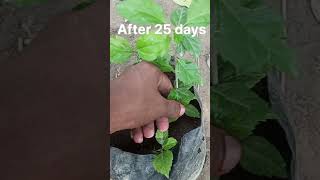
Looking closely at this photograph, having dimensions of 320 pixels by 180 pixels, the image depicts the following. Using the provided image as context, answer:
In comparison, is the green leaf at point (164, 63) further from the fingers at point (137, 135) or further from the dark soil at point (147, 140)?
the fingers at point (137, 135)

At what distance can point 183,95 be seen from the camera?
5.40 feet

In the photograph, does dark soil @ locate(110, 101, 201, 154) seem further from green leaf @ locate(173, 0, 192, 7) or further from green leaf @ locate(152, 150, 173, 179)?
green leaf @ locate(173, 0, 192, 7)

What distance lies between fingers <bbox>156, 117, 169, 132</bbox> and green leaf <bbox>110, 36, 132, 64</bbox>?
20 cm

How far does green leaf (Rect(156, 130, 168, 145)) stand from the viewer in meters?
1.66

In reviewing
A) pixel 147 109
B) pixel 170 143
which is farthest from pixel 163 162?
pixel 147 109

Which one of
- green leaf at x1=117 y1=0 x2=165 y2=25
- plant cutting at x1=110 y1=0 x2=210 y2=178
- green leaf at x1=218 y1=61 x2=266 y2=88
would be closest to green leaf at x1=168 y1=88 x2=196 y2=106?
plant cutting at x1=110 y1=0 x2=210 y2=178

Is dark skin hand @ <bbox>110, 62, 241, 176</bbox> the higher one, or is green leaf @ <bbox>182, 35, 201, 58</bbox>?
green leaf @ <bbox>182, 35, 201, 58</bbox>

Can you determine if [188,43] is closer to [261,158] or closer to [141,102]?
[141,102]

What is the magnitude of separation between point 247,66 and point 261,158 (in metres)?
0.28
